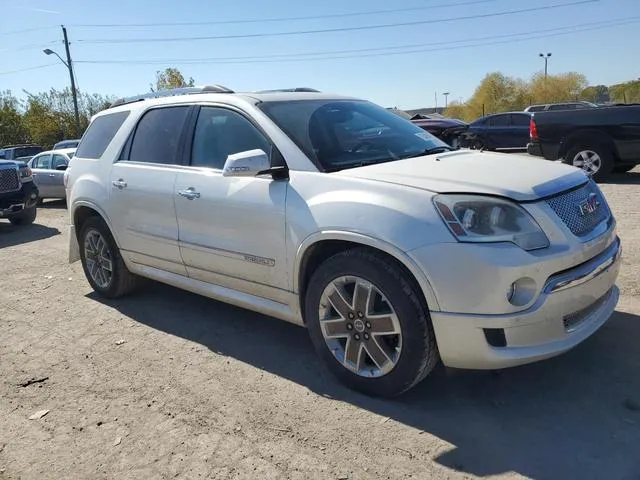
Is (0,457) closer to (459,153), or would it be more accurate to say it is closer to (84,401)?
(84,401)

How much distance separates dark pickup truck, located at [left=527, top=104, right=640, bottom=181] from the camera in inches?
385

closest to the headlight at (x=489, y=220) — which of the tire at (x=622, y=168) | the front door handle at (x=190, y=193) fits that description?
the front door handle at (x=190, y=193)

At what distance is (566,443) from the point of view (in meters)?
2.68

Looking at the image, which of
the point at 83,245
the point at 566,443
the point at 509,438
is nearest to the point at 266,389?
the point at 509,438

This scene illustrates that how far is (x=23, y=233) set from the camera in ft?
33.8

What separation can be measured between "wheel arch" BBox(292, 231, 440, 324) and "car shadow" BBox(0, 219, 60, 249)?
25.0 feet

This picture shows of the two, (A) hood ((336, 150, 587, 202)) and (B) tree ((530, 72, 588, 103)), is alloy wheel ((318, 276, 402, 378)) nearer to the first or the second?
(A) hood ((336, 150, 587, 202))

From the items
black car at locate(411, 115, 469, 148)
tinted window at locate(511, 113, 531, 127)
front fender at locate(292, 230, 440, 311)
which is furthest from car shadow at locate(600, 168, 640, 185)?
front fender at locate(292, 230, 440, 311)

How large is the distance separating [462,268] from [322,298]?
0.93 m

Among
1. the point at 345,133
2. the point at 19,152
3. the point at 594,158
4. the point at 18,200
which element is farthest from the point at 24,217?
the point at 19,152

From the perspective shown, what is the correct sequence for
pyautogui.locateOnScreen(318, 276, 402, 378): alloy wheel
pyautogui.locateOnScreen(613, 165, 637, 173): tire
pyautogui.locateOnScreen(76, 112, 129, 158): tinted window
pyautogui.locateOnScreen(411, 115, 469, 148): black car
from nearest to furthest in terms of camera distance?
pyautogui.locateOnScreen(318, 276, 402, 378): alloy wheel
pyautogui.locateOnScreen(76, 112, 129, 158): tinted window
pyautogui.locateOnScreen(613, 165, 637, 173): tire
pyautogui.locateOnScreen(411, 115, 469, 148): black car

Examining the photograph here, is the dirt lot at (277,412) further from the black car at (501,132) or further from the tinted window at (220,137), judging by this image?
the black car at (501,132)

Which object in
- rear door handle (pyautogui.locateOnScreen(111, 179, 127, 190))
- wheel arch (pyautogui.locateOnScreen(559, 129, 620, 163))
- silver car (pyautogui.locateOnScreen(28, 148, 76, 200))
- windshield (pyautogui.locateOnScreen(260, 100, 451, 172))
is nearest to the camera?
windshield (pyautogui.locateOnScreen(260, 100, 451, 172))

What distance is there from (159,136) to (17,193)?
775 centimetres
